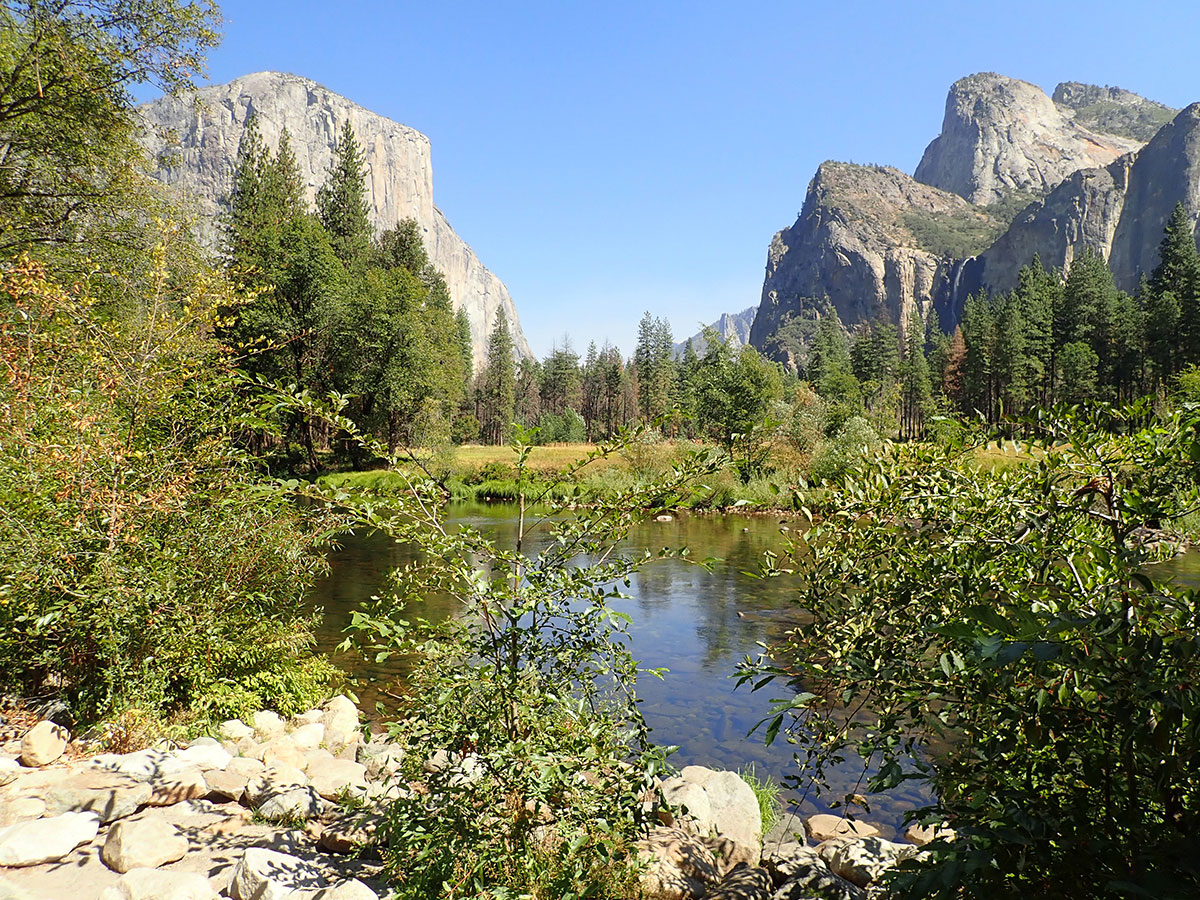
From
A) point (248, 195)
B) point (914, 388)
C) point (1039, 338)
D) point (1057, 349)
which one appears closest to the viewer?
point (248, 195)

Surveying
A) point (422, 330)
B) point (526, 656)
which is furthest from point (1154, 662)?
point (422, 330)

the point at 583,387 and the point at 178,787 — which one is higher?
the point at 583,387

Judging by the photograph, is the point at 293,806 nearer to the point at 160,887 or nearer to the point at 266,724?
the point at 160,887

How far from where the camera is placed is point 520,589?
11.8ft

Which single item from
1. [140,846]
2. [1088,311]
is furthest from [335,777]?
[1088,311]

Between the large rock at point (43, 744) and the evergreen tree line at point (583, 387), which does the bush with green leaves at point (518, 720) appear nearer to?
the large rock at point (43, 744)

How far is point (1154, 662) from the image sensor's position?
1.74 m

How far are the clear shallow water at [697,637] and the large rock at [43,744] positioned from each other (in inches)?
92.1

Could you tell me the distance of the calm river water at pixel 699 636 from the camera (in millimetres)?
7668

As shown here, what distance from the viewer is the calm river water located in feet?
25.2

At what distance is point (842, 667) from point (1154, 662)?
93 centimetres

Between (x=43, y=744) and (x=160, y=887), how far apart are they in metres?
2.59

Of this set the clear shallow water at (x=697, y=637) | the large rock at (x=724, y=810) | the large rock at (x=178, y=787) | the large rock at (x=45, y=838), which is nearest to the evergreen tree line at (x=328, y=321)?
the clear shallow water at (x=697, y=637)

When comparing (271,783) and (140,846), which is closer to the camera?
(140,846)
